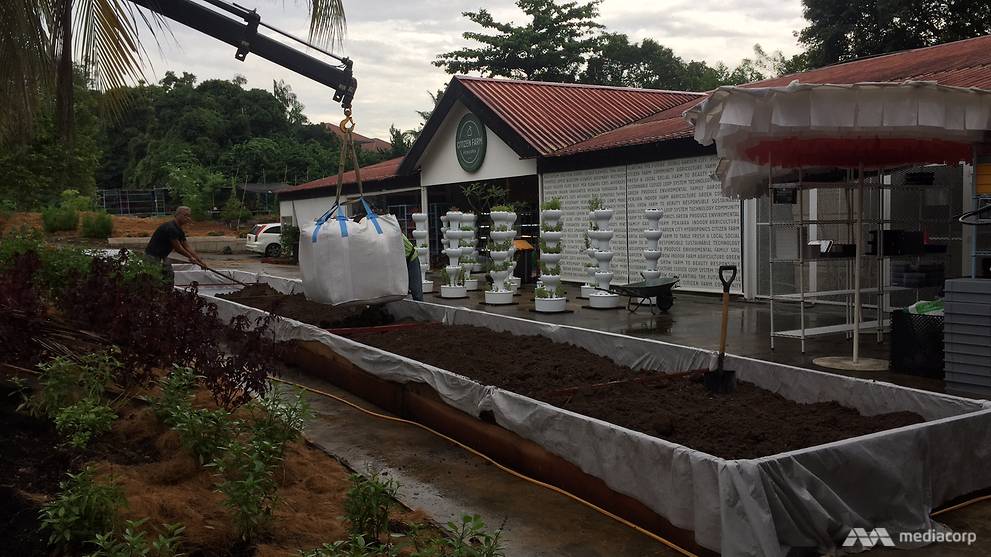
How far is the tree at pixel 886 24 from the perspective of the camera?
82.3 ft

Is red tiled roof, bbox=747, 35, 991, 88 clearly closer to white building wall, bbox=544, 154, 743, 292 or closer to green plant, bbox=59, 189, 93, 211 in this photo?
white building wall, bbox=544, 154, 743, 292

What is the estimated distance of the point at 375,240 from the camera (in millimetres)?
7652

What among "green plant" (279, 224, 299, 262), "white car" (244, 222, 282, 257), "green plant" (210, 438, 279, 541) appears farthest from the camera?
"white car" (244, 222, 282, 257)

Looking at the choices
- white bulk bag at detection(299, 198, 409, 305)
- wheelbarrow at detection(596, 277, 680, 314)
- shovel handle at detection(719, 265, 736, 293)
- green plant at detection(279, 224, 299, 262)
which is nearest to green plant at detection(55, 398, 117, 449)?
white bulk bag at detection(299, 198, 409, 305)

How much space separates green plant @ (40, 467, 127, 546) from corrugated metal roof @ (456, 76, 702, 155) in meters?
14.6

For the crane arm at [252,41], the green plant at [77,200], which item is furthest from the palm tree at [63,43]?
A: the green plant at [77,200]

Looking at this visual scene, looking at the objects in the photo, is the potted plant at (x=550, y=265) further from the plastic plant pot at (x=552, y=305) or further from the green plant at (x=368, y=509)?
the green plant at (x=368, y=509)

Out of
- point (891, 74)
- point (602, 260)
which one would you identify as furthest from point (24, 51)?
point (891, 74)

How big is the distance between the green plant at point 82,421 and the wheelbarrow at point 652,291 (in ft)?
28.5

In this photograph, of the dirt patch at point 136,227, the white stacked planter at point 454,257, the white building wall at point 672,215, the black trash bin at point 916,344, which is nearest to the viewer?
Result: the black trash bin at point 916,344

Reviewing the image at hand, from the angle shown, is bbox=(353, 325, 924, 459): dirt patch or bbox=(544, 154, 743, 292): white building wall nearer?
bbox=(353, 325, 924, 459): dirt patch

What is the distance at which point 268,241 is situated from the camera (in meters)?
30.1

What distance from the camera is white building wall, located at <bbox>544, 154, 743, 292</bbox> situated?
13859mm

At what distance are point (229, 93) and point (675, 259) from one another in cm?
4041
